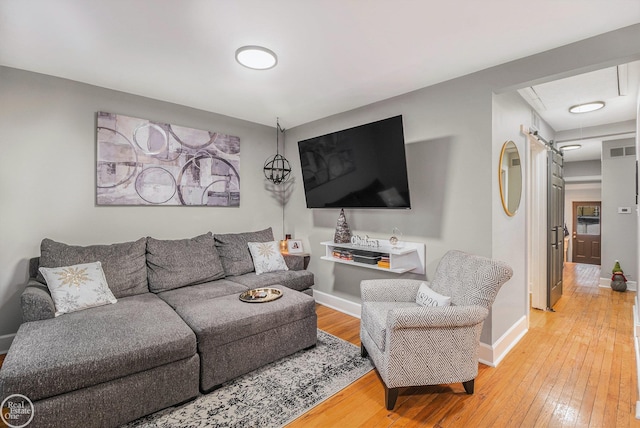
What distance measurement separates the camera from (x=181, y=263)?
297 cm

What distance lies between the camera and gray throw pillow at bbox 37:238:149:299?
7.97ft

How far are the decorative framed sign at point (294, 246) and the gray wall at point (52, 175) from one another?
1419 millimetres

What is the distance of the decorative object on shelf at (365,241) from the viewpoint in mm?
3182

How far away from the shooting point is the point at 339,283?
369 centimetres

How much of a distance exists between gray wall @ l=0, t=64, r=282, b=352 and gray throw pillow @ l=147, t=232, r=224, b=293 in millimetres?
362

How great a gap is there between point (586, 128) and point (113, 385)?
5.96 m

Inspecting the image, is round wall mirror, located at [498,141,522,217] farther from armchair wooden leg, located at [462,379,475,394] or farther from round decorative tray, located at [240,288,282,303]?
round decorative tray, located at [240,288,282,303]

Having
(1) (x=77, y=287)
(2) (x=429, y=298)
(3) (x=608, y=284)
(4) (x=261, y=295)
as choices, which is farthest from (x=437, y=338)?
(3) (x=608, y=284)

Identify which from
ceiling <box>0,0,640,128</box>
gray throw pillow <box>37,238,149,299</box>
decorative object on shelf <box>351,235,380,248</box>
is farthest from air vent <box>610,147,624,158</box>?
gray throw pillow <box>37,238,149,299</box>

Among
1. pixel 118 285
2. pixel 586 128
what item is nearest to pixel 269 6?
pixel 118 285

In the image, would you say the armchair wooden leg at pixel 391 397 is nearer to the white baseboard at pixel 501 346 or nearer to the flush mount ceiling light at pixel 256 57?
the white baseboard at pixel 501 346

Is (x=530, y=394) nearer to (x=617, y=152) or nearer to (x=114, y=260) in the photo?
(x=114, y=260)

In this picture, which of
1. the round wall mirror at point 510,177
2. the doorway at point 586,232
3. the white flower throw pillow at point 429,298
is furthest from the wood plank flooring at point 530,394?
the doorway at point 586,232

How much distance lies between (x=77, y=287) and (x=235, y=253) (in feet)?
4.67
